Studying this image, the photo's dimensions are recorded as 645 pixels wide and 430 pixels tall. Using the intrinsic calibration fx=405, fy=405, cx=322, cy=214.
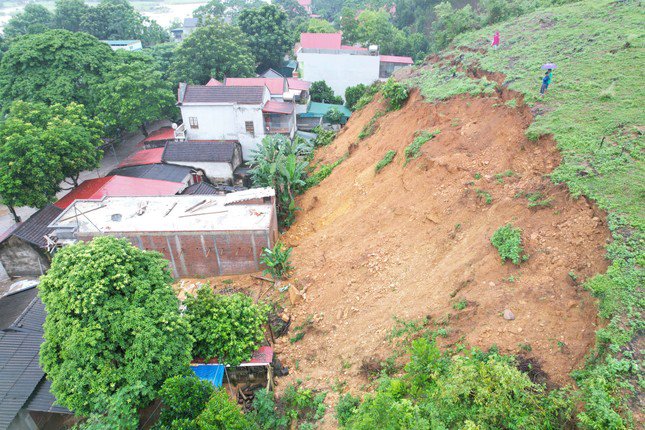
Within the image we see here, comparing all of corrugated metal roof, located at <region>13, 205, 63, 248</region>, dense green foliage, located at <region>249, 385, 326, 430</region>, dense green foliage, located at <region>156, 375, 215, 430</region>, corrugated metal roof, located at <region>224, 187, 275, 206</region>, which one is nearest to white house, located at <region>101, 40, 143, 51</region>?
corrugated metal roof, located at <region>13, 205, 63, 248</region>

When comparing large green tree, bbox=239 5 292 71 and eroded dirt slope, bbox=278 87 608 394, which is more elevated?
large green tree, bbox=239 5 292 71

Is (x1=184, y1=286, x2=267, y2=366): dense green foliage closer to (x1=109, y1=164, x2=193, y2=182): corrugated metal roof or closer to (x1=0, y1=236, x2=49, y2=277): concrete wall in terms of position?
(x1=0, y1=236, x2=49, y2=277): concrete wall

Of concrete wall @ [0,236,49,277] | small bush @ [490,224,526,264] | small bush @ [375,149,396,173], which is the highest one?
small bush @ [490,224,526,264]

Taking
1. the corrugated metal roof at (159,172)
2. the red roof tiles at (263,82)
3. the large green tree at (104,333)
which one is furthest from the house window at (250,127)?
the large green tree at (104,333)

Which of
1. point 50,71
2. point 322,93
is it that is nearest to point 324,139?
point 322,93

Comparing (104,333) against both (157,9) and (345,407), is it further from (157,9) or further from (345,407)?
(157,9)

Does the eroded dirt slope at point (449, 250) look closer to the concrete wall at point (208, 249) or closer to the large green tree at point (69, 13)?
the concrete wall at point (208, 249)
